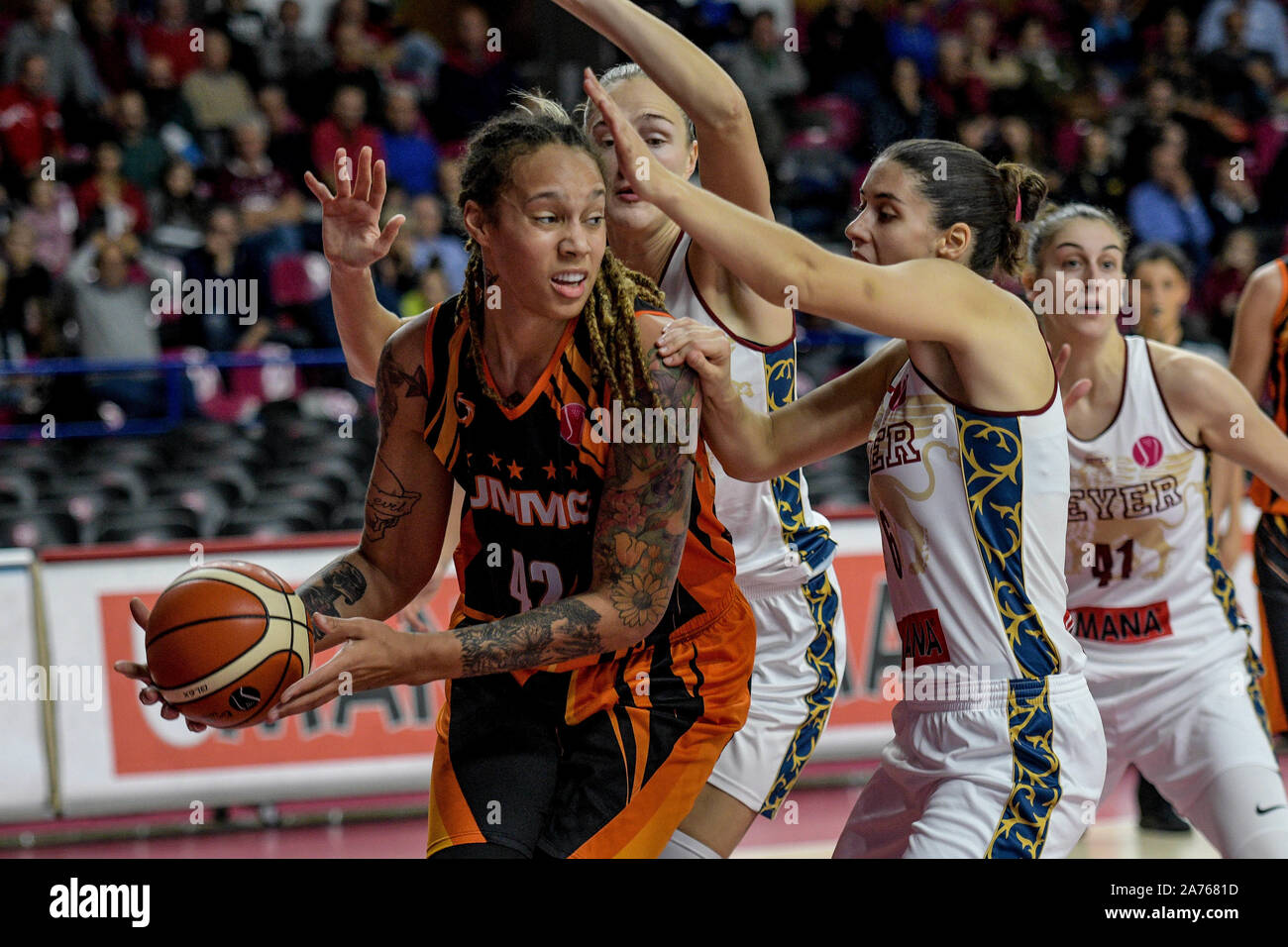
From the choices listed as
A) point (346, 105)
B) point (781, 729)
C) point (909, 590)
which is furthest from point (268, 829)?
point (346, 105)

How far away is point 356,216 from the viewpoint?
3.29 metres

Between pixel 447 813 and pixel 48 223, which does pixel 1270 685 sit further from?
pixel 48 223

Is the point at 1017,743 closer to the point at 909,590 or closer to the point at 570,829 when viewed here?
the point at 909,590

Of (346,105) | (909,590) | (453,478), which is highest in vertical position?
(346,105)

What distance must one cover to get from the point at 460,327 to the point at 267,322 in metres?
6.06

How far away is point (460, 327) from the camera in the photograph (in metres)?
3.00

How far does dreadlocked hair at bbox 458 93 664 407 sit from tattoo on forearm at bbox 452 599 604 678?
1.37ft

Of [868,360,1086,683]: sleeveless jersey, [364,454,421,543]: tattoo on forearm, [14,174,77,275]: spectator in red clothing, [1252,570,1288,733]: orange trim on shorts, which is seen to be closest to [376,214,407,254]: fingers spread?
[364,454,421,543]: tattoo on forearm

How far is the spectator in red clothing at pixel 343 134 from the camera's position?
9938mm

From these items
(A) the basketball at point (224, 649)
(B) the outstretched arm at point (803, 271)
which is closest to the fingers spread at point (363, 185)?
(B) the outstretched arm at point (803, 271)

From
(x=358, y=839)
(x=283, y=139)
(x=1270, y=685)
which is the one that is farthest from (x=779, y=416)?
(x=283, y=139)

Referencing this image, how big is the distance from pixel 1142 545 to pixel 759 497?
1191 millimetres

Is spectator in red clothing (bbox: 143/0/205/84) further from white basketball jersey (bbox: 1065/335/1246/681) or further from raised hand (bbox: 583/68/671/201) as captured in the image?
raised hand (bbox: 583/68/671/201)

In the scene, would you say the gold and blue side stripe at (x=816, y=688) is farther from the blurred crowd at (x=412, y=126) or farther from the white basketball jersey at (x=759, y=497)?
the blurred crowd at (x=412, y=126)
